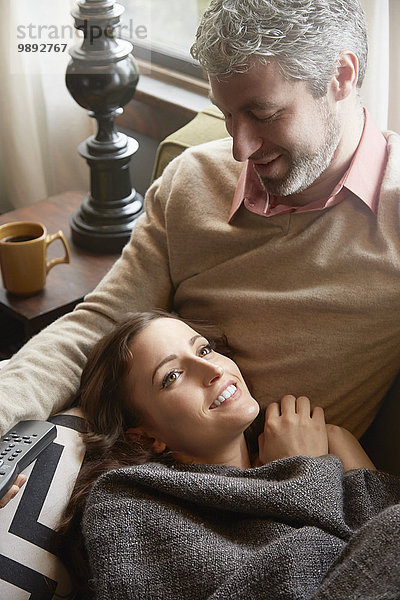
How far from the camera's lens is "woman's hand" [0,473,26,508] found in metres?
1.21

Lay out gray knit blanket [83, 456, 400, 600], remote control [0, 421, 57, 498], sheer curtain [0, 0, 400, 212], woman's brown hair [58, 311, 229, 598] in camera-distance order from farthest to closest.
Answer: sheer curtain [0, 0, 400, 212], woman's brown hair [58, 311, 229, 598], remote control [0, 421, 57, 498], gray knit blanket [83, 456, 400, 600]

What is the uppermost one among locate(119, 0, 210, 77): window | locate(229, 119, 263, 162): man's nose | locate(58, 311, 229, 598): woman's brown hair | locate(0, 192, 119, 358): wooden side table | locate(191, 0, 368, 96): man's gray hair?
locate(191, 0, 368, 96): man's gray hair

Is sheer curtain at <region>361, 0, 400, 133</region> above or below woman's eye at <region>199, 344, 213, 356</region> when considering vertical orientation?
above

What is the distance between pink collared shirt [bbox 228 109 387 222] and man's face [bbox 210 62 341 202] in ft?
0.16

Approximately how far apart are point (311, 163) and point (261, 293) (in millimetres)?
273

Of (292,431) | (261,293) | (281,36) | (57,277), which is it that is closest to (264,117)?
(281,36)

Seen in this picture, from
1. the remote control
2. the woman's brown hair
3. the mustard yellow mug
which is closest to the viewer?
the remote control

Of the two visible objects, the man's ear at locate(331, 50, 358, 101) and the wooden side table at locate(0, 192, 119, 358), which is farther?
the wooden side table at locate(0, 192, 119, 358)

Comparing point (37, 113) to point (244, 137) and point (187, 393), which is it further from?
point (187, 393)

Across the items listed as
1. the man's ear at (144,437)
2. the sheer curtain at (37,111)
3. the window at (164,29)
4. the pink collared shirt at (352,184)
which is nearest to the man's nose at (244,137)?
the pink collared shirt at (352,184)

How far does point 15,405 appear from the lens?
1.36 m

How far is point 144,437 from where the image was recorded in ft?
4.60

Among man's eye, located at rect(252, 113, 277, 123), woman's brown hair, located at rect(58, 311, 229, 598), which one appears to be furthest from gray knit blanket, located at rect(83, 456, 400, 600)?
man's eye, located at rect(252, 113, 277, 123)

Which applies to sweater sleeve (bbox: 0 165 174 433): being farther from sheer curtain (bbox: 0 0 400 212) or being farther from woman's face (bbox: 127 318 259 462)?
sheer curtain (bbox: 0 0 400 212)
